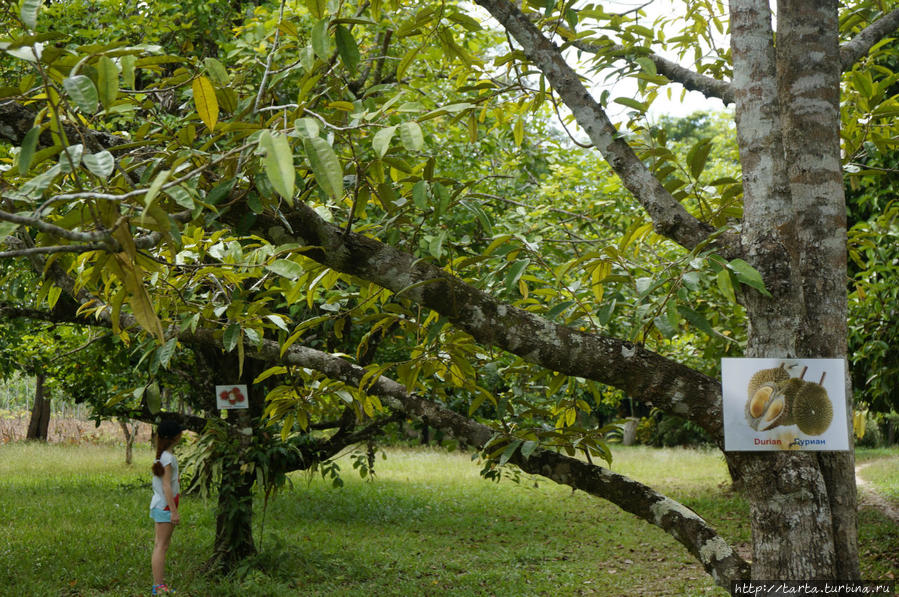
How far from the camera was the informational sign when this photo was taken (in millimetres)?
4719

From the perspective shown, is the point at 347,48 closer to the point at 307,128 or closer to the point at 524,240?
the point at 307,128

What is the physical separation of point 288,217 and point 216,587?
442 centimetres

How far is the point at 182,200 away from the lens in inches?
48.3

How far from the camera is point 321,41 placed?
150 cm

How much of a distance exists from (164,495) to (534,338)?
3.92 meters

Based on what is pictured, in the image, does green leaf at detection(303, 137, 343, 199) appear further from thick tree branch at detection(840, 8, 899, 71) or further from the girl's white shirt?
the girl's white shirt

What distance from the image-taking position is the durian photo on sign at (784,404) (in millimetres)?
1718

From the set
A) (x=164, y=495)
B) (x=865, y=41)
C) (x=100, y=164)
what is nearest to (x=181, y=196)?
(x=100, y=164)

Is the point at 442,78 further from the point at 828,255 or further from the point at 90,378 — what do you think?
the point at 828,255

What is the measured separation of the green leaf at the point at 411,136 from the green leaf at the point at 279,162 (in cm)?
25

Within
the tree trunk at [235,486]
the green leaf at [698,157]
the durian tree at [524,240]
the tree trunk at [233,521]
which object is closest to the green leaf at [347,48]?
the durian tree at [524,240]

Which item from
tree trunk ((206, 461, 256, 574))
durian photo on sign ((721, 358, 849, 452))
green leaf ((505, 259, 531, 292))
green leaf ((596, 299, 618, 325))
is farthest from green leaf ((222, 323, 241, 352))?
tree trunk ((206, 461, 256, 574))

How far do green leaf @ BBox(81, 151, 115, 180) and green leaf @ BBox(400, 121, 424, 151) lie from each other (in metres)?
0.48

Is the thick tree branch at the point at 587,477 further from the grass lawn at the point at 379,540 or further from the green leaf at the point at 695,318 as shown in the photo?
the grass lawn at the point at 379,540
